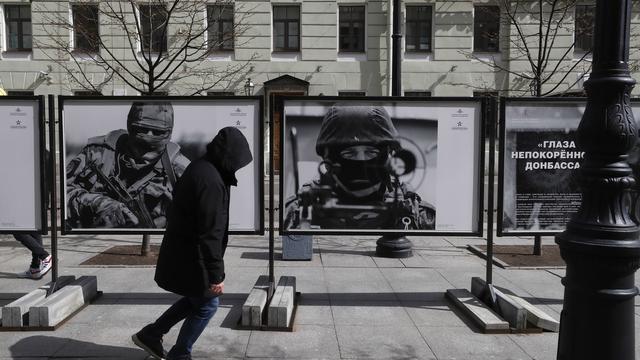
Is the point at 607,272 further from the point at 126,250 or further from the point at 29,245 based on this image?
the point at 126,250

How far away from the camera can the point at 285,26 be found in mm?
23375

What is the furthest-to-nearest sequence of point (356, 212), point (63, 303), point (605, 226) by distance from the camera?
point (356, 212) → point (63, 303) → point (605, 226)

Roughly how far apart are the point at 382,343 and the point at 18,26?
80.5 ft

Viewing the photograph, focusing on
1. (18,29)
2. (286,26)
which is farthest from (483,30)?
(18,29)

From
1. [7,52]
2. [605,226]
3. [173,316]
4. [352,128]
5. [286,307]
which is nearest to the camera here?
[605,226]

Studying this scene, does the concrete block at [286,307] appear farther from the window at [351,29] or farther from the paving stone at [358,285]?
the window at [351,29]

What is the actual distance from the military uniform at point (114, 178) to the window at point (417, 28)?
65.0 feet

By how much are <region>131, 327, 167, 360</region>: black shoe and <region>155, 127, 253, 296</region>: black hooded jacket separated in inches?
20.4

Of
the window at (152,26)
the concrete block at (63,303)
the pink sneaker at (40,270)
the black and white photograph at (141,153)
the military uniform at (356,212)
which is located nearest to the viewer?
the concrete block at (63,303)

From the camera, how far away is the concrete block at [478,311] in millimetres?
5004

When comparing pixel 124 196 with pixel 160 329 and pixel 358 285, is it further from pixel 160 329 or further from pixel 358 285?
pixel 358 285

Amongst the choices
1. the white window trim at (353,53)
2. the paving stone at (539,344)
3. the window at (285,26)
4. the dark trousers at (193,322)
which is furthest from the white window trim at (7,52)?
the paving stone at (539,344)

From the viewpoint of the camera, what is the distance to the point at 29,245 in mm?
6738

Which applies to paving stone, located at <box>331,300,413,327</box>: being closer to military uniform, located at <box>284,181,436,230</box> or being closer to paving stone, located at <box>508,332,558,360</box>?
military uniform, located at <box>284,181,436,230</box>
